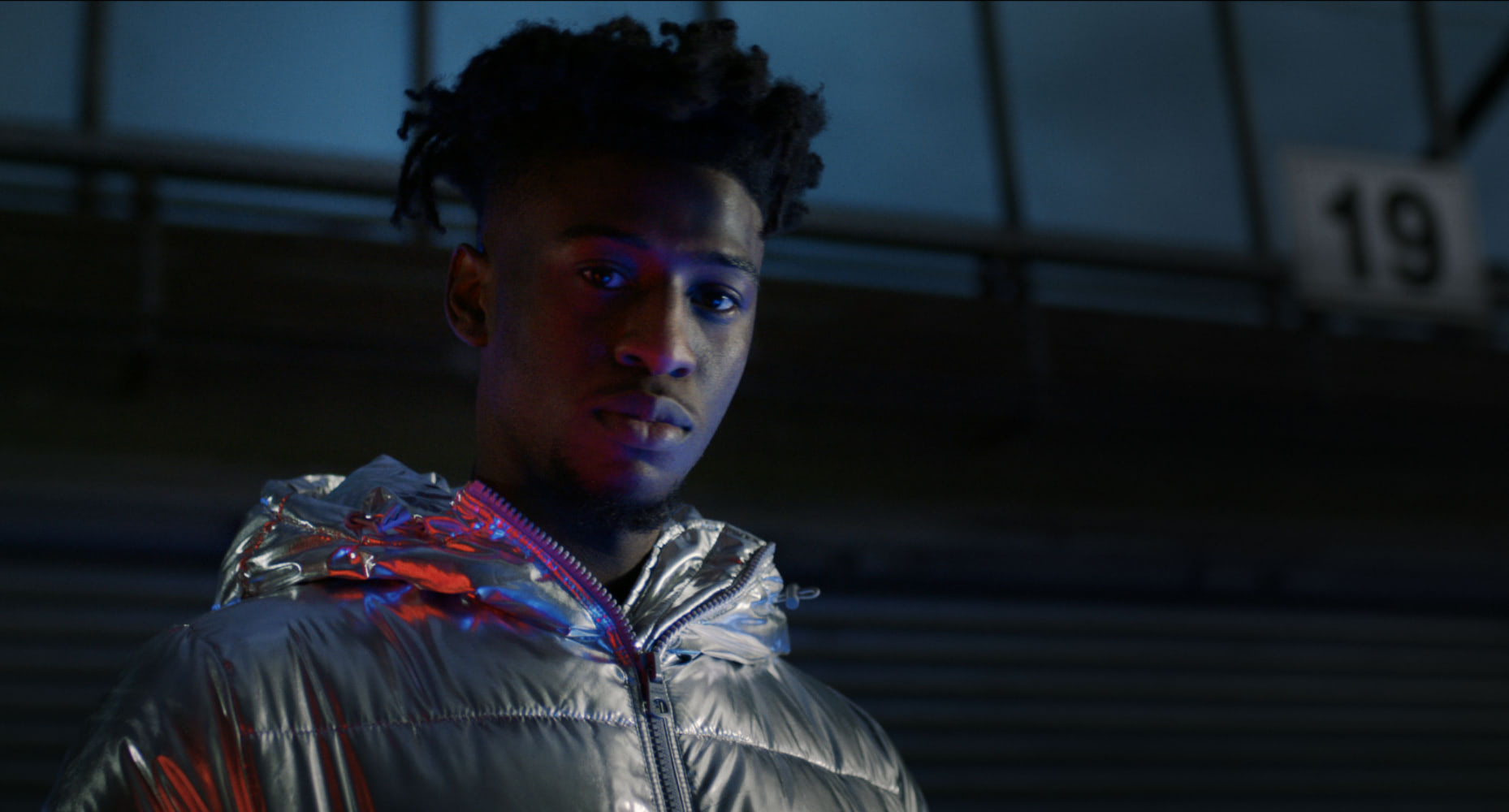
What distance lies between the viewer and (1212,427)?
5.05 meters

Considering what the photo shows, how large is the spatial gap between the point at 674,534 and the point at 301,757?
46 cm

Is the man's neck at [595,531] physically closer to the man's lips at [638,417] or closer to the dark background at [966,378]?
the man's lips at [638,417]

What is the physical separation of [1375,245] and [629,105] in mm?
4135

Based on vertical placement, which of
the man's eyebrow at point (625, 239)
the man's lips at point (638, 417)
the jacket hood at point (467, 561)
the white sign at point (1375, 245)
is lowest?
the jacket hood at point (467, 561)

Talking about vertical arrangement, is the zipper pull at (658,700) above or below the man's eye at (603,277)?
below

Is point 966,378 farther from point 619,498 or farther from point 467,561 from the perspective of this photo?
point 467,561

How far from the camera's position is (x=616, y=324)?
1.29 metres

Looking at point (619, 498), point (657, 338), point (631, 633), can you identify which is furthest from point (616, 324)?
point (631, 633)

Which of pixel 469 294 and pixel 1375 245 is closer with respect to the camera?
pixel 469 294

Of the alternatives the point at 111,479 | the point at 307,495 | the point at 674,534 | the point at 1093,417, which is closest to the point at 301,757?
the point at 307,495

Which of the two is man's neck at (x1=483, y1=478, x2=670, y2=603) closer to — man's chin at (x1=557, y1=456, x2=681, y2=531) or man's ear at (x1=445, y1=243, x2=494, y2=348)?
man's chin at (x1=557, y1=456, x2=681, y2=531)

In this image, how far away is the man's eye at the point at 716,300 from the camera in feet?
4.39

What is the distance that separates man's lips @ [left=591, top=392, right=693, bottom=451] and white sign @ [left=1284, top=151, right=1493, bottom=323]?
12.8 ft

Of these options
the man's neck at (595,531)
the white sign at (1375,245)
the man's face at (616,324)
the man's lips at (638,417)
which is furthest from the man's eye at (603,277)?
the white sign at (1375,245)
